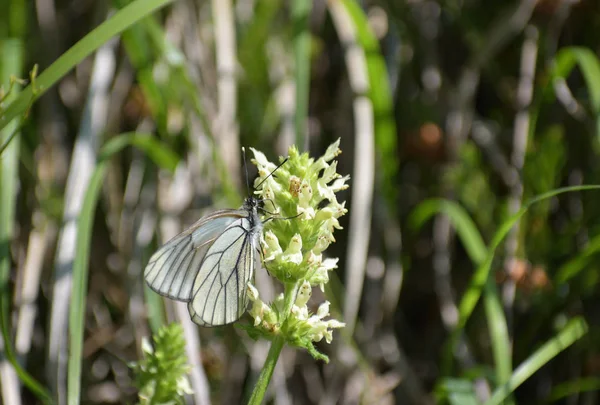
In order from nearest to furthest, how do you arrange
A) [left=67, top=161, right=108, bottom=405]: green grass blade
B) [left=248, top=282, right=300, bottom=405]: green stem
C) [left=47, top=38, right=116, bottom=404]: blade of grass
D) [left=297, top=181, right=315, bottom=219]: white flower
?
[left=248, top=282, right=300, bottom=405]: green stem
[left=297, top=181, right=315, bottom=219]: white flower
[left=67, top=161, right=108, bottom=405]: green grass blade
[left=47, top=38, right=116, bottom=404]: blade of grass

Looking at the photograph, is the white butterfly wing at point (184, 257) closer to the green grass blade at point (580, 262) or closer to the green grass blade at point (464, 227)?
the green grass blade at point (464, 227)

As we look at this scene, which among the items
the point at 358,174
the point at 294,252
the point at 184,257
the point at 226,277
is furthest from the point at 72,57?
the point at 358,174

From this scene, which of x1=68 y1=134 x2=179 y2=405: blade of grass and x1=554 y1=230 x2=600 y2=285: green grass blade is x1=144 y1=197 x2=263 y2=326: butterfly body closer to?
x1=68 y1=134 x2=179 y2=405: blade of grass

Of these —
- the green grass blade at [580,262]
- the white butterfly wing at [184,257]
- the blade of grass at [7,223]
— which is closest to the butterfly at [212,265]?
the white butterfly wing at [184,257]

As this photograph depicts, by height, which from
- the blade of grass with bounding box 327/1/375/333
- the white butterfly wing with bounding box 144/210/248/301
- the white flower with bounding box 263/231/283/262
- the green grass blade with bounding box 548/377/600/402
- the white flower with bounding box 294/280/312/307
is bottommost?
the green grass blade with bounding box 548/377/600/402

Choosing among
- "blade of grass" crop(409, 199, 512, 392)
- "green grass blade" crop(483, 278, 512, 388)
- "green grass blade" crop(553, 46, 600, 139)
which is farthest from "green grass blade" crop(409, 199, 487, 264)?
"green grass blade" crop(553, 46, 600, 139)

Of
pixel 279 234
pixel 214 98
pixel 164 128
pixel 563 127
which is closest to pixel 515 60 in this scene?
pixel 563 127

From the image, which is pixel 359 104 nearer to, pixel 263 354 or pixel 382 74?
pixel 382 74
